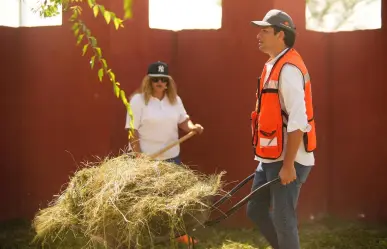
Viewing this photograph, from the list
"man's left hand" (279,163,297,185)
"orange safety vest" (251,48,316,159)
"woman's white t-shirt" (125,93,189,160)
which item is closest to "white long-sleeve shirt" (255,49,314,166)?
"orange safety vest" (251,48,316,159)

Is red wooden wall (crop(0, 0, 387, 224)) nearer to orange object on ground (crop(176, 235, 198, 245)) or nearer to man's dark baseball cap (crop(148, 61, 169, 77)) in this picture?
man's dark baseball cap (crop(148, 61, 169, 77))

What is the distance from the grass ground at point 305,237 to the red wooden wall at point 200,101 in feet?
0.52

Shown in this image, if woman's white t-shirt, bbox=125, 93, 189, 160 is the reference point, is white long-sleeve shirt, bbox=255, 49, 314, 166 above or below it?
above

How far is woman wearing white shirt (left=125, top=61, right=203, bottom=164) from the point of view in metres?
5.23

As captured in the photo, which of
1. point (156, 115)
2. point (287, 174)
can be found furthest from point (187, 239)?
point (156, 115)

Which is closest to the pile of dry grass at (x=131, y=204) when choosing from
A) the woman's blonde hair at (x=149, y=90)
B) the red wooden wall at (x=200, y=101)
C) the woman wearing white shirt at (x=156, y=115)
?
the woman wearing white shirt at (x=156, y=115)

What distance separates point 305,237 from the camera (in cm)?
599

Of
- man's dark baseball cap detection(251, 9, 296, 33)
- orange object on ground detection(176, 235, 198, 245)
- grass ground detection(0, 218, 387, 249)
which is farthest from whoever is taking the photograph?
grass ground detection(0, 218, 387, 249)

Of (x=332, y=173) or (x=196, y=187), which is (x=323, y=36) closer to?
(x=332, y=173)

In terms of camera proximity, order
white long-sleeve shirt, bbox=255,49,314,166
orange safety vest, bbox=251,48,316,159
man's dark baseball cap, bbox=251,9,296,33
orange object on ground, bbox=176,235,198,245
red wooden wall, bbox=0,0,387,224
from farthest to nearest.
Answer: red wooden wall, bbox=0,0,387,224, man's dark baseball cap, bbox=251,9,296,33, orange safety vest, bbox=251,48,316,159, white long-sleeve shirt, bbox=255,49,314,166, orange object on ground, bbox=176,235,198,245

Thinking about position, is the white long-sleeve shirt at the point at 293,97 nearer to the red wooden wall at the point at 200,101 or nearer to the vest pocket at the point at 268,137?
the vest pocket at the point at 268,137

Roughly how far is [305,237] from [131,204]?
3.14 m

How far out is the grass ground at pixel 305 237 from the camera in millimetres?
5639

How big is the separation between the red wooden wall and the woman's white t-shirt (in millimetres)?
723
